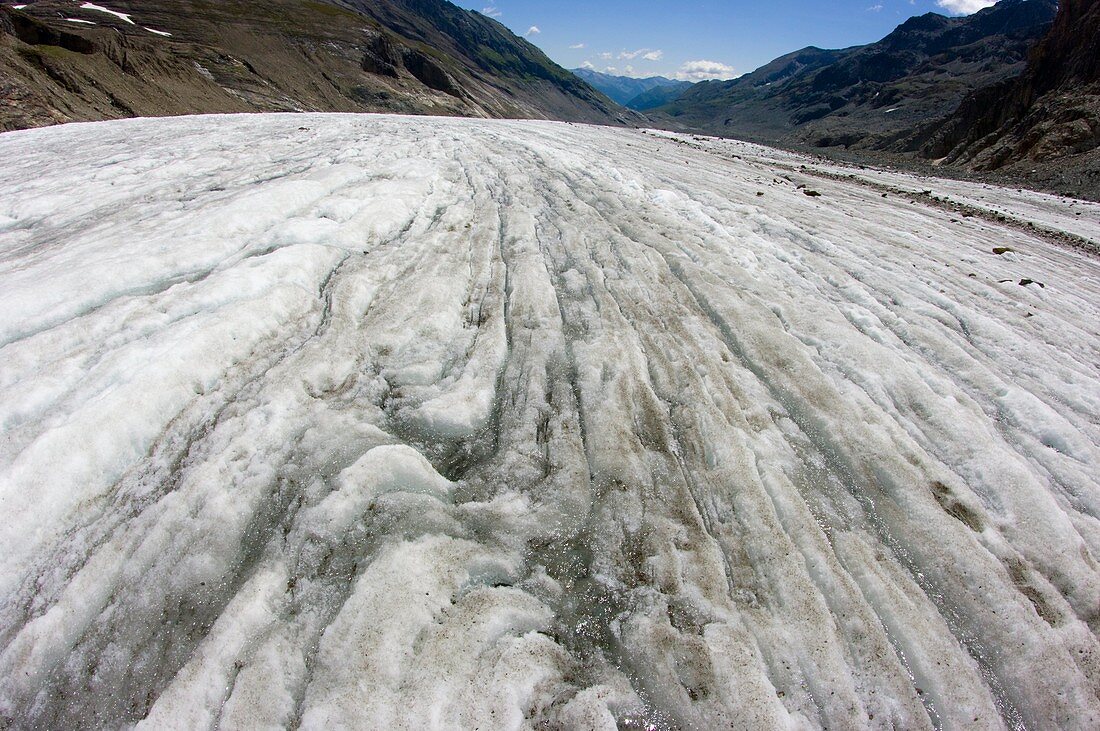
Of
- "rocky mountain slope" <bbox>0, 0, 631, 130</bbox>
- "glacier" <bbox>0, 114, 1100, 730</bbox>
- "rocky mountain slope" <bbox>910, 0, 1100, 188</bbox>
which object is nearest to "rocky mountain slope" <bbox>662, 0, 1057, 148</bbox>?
"rocky mountain slope" <bbox>910, 0, 1100, 188</bbox>

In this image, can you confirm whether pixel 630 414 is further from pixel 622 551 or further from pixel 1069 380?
pixel 1069 380

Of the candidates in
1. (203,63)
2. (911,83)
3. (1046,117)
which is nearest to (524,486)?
(1046,117)

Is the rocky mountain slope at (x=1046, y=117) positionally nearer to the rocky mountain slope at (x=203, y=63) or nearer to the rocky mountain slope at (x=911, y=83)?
the rocky mountain slope at (x=911, y=83)

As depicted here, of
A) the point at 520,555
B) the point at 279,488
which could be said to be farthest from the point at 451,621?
the point at 279,488

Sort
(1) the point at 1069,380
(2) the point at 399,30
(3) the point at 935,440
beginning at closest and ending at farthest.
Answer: (3) the point at 935,440 → (1) the point at 1069,380 → (2) the point at 399,30

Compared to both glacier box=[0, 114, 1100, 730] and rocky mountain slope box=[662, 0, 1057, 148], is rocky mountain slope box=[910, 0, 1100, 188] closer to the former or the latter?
rocky mountain slope box=[662, 0, 1057, 148]

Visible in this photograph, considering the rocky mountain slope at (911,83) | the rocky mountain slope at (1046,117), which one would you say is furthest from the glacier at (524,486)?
the rocky mountain slope at (911,83)
